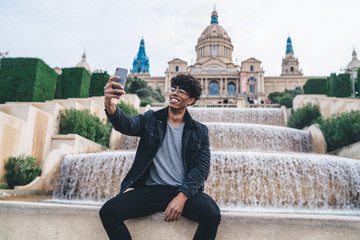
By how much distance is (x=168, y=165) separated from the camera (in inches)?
93.3

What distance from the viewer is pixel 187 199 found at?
2.15 metres

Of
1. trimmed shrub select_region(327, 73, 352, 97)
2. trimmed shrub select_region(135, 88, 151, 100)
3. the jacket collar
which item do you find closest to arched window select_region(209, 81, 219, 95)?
trimmed shrub select_region(135, 88, 151, 100)

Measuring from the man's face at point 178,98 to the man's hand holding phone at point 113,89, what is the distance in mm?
506

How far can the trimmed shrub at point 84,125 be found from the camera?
9.66 meters

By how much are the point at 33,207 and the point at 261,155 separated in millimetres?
5138

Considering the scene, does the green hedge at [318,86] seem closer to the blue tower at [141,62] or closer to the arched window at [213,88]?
the arched window at [213,88]

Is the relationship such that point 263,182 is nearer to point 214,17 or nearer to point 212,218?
point 212,218

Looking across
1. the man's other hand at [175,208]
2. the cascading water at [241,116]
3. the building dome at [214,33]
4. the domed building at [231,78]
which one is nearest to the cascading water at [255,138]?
the cascading water at [241,116]

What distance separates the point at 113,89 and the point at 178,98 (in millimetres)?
630

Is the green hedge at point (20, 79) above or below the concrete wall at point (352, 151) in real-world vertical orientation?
above

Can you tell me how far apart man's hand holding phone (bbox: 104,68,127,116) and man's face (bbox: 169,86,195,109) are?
0.51m

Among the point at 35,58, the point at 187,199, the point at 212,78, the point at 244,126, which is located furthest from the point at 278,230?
the point at 212,78

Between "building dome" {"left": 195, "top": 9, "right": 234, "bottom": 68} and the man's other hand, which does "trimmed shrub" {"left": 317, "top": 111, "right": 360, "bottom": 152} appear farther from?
"building dome" {"left": 195, "top": 9, "right": 234, "bottom": 68}

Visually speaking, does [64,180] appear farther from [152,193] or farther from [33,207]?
[152,193]
